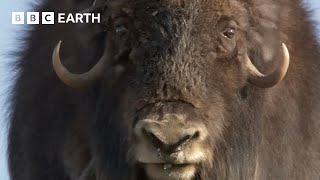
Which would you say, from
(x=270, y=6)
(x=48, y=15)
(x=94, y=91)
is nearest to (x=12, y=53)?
(x=48, y=15)

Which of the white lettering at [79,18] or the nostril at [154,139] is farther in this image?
the white lettering at [79,18]

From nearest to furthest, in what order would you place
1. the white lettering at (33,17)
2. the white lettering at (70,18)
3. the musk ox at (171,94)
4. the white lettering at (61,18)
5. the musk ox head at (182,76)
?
the musk ox head at (182,76) < the musk ox at (171,94) < the white lettering at (70,18) < the white lettering at (61,18) < the white lettering at (33,17)

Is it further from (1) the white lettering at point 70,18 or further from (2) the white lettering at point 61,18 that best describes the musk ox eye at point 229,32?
(2) the white lettering at point 61,18

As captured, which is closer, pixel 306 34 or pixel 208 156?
pixel 208 156

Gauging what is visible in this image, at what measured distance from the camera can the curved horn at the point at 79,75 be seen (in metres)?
8.42

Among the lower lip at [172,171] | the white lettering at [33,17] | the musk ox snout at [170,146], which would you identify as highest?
the white lettering at [33,17]

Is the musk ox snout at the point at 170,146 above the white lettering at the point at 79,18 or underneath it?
underneath

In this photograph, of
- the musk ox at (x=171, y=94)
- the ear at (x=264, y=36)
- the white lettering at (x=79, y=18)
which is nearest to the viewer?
the musk ox at (x=171, y=94)

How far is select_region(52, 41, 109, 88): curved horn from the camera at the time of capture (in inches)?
332

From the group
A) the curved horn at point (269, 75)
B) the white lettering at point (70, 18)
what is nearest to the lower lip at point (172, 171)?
the curved horn at point (269, 75)

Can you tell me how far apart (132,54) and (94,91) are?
65cm

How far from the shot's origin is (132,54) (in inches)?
320

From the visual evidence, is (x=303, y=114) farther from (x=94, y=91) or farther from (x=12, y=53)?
(x=12, y=53)

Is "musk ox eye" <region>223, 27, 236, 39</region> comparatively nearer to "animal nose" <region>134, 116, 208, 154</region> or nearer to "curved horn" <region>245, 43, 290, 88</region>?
"curved horn" <region>245, 43, 290, 88</region>
